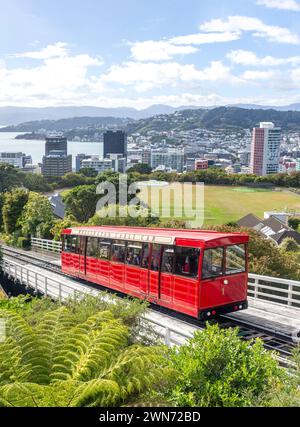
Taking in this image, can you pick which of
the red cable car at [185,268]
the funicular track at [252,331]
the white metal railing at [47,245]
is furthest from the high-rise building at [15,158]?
the funicular track at [252,331]

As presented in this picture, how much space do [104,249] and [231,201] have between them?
62225 mm

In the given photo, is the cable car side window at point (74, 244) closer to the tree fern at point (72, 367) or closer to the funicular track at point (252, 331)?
the funicular track at point (252, 331)

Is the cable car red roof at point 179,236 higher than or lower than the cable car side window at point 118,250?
higher

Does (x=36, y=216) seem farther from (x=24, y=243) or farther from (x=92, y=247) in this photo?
(x=92, y=247)

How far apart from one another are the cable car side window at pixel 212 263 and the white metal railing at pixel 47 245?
66.3 feet

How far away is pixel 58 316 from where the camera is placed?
271 inches

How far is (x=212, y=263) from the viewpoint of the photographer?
36.5 feet

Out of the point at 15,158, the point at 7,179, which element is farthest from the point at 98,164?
the point at 7,179

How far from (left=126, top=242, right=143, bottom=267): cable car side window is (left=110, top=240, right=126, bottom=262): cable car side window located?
0.34 metres

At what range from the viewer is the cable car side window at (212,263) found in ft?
36.0

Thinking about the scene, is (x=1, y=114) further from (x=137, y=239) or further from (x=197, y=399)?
(x=197, y=399)

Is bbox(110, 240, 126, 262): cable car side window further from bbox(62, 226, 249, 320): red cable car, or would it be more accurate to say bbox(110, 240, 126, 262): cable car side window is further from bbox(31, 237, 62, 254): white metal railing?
bbox(31, 237, 62, 254): white metal railing

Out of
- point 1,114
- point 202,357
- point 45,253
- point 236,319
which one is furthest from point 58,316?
point 1,114

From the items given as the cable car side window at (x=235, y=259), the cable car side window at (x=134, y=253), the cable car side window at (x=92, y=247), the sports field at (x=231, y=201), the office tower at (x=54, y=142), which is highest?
the office tower at (x=54, y=142)
